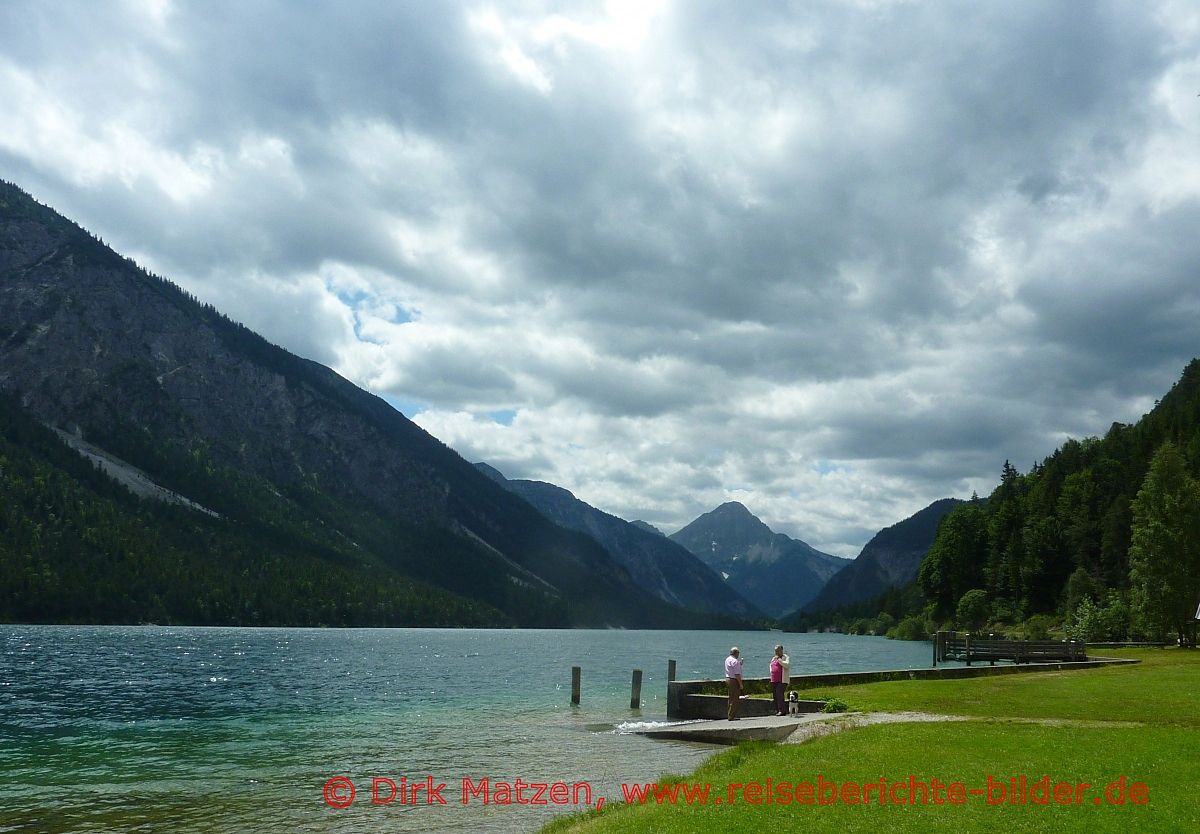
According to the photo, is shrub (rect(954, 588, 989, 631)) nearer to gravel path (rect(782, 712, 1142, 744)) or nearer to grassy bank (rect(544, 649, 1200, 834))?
grassy bank (rect(544, 649, 1200, 834))

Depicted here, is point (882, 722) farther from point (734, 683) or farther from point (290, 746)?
point (290, 746)

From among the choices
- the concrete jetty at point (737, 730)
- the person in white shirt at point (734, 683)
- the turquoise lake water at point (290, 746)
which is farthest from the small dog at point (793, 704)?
the turquoise lake water at point (290, 746)

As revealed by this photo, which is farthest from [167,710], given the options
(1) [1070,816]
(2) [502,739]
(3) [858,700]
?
(1) [1070,816]

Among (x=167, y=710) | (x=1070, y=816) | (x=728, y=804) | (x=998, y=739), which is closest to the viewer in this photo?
(x=1070, y=816)

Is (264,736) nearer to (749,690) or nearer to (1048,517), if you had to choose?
(749,690)

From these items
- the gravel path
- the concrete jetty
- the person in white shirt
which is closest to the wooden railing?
the person in white shirt

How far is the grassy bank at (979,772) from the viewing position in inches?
539

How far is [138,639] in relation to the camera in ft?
455

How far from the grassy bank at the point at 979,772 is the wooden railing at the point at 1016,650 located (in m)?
38.1

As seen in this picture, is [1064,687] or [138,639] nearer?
[1064,687]

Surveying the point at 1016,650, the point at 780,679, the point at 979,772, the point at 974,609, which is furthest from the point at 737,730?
the point at 974,609

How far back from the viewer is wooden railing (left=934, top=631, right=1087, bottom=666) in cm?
6493

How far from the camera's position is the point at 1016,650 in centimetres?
7475

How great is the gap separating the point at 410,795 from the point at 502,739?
12175mm
